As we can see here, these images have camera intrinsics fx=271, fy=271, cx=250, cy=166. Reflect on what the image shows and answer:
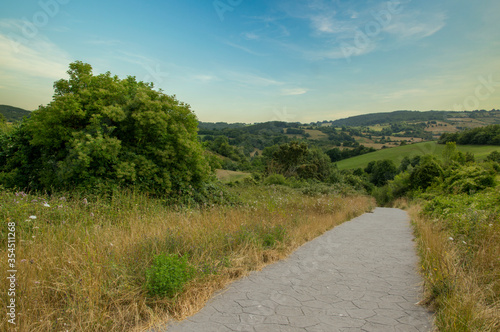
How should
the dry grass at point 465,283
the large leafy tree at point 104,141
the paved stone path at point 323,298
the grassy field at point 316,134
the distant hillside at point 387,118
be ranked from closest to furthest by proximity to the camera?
the dry grass at point 465,283 → the paved stone path at point 323,298 → the large leafy tree at point 104,141 → the distant hillside at point 387,118 → the grassy field at point 316,134

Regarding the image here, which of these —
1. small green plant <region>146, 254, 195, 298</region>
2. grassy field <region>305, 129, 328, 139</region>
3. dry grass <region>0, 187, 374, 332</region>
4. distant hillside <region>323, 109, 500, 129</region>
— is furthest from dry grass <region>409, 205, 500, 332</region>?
grassy field <region>305, 129, 328, 139</region>

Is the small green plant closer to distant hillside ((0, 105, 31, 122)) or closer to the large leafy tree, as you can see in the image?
the large leafy tree

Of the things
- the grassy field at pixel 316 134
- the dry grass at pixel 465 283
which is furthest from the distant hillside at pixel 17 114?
the grassy field at pixel 316 134

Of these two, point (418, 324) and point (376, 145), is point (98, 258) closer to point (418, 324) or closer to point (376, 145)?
point (418, 324)

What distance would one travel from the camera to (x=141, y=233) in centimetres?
476

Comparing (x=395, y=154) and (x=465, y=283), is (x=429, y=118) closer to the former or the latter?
(x=395, y=154)

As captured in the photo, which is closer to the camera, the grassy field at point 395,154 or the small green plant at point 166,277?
the small green plant at point 166,277

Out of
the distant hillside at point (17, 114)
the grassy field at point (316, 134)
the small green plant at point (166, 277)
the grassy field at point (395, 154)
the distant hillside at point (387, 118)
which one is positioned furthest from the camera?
the grassy field at point (316, 134)

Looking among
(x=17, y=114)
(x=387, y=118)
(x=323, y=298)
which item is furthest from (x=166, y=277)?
(x=387, y=118)

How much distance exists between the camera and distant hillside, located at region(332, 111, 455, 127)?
3718 inches

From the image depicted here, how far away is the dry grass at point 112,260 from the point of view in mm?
2920

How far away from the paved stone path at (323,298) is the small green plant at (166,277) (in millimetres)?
439

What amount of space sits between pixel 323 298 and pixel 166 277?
2.21m

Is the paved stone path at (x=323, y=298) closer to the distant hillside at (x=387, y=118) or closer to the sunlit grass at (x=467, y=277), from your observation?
the sunlit grass at (x=467, y=277)
